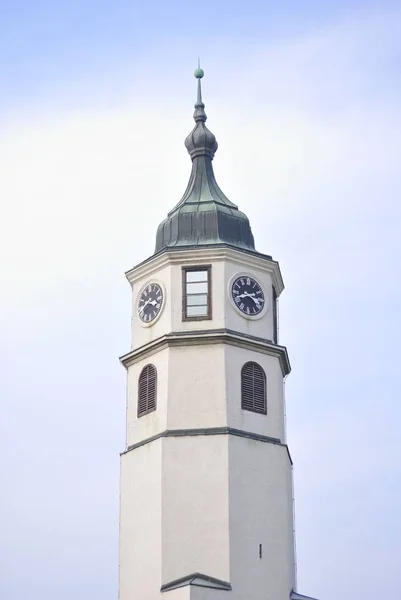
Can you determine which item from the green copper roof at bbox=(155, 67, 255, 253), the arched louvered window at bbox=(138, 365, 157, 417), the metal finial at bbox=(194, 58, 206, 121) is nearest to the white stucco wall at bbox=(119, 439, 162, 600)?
the arched louvered window at bbox=(138, 365, 157, 417)

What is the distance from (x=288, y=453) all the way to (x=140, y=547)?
5.49 m

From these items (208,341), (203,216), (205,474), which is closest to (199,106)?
(203,216)

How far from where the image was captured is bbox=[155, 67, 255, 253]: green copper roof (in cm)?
4850

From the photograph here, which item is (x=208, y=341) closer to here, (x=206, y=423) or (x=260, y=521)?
(x=206, y=423)

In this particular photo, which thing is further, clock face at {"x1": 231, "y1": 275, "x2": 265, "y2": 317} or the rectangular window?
clock face at {"x1": 231, "y1": 275, "x2": 265, "y2": 317}

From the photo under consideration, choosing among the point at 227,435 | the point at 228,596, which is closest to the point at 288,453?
the point at 227,435

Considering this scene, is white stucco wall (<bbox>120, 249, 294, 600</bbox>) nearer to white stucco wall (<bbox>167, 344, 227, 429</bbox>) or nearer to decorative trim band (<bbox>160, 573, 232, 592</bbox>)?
white stucco wall (<bbox>167, 344, 227, 429</bbox>)

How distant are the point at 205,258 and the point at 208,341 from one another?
2.80 m

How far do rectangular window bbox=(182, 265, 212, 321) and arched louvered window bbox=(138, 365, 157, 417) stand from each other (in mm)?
1948

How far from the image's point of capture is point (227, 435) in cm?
4497

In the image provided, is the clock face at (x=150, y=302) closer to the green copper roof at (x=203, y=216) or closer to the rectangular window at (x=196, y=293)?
the rectangular window at (x=196, y=293)

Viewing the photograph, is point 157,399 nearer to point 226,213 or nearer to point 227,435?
point 227,435

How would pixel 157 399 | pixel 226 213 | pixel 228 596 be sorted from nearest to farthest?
pixel 228 596, pixel 157 399, pixel 226 213

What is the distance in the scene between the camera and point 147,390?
1842 inches
